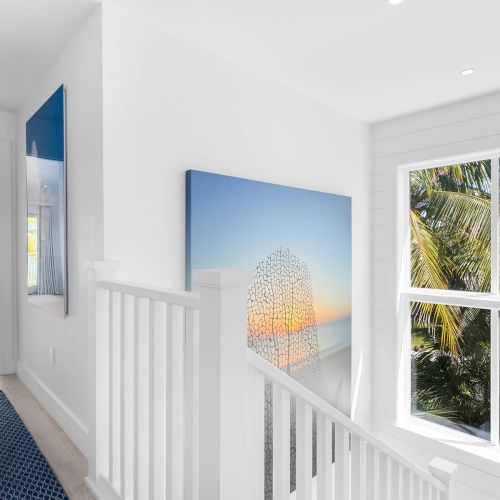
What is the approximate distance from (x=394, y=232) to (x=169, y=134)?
212 cm

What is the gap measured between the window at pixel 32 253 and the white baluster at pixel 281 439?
7.27ft

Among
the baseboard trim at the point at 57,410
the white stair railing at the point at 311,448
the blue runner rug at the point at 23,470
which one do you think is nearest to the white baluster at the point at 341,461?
the white stair railing at the point at 311,448

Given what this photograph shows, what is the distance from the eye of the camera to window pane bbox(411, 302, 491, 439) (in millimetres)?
3033

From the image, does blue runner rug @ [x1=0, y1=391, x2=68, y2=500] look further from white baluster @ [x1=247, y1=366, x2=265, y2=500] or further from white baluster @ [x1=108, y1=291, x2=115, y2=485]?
white baluster @ [x1=247, y1=366, x2=265, y2=500]

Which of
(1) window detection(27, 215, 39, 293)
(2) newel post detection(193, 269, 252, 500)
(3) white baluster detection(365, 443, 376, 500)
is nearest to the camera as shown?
(2) newel post detection(193, 269, 252, 500)

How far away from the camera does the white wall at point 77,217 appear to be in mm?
1942

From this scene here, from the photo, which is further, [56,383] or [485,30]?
[56,383]

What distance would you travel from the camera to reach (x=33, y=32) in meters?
2.10

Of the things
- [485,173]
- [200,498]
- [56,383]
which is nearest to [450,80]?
[485,173]

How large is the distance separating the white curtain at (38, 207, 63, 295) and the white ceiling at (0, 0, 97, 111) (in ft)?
2.91

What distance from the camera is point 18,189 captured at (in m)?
3.19

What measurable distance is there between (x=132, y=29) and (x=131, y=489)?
6.82 feet

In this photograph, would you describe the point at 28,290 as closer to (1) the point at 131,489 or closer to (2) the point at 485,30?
(1) the point at 131,489

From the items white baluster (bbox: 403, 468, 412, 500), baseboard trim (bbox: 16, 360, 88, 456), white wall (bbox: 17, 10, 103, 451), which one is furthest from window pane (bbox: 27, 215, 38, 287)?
white baluster (bbox: 403, 468, 412, 500)
